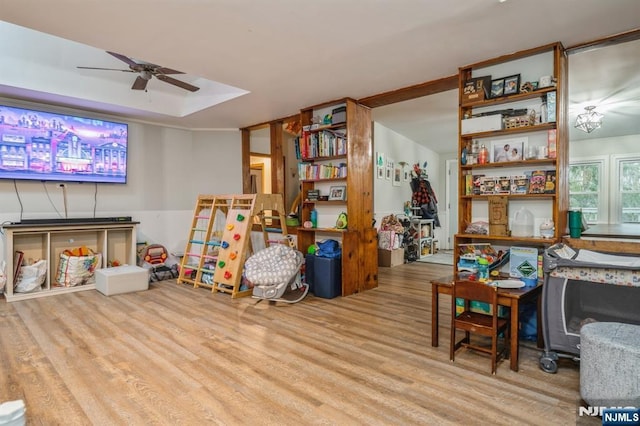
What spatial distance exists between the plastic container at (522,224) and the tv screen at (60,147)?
5257 millimetres

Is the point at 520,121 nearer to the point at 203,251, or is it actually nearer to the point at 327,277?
the point at 327,277

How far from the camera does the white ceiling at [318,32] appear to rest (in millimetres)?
2500

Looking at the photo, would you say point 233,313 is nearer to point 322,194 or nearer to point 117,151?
point 322,194

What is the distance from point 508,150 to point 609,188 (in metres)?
6.04

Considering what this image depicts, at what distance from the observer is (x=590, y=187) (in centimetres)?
768

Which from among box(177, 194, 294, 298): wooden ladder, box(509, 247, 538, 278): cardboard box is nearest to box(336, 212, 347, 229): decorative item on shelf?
box(177, 194, 294, 298): wooden ladder

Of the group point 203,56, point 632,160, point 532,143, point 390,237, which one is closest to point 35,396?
point 203,56

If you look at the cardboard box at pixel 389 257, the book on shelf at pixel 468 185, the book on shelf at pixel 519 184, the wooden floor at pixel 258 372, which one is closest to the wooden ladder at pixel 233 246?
the wooden floor at pixel 258 372

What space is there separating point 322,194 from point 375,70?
1919mm

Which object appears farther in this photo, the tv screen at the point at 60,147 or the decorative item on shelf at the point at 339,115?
the decorative item on shelf at the point at 339,115

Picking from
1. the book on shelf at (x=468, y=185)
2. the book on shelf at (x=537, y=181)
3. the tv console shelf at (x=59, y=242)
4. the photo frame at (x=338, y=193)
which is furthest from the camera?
the photo frame at (x=338, y=193)

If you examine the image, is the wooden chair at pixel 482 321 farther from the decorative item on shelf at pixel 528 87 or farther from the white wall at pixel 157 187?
the white wall at pixel 157 187

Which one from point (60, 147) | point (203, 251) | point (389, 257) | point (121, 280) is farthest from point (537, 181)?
point (60, 147)

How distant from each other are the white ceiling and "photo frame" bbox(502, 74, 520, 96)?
237mm
